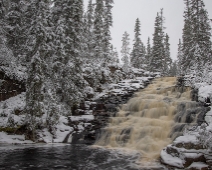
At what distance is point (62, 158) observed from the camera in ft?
41.1

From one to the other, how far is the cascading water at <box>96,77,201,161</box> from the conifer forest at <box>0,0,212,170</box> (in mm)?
70

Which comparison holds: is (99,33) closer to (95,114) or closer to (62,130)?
(95,114)

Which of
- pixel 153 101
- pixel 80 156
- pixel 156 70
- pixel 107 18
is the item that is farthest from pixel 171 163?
pixel 156 70

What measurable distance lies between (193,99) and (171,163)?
1030 cm

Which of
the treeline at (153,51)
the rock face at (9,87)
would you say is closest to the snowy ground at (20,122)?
the rock face at (9,87)

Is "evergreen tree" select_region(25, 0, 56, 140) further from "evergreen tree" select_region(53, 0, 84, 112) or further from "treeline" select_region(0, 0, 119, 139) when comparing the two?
"evergreen tree" select_region(53, 0, 84, 112)

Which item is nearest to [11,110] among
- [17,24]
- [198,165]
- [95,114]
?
[95,114]

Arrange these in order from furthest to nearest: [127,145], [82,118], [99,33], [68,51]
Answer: [99,33]
[68,51]
[82,118]
[127,145]

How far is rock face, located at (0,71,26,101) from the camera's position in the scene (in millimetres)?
19000

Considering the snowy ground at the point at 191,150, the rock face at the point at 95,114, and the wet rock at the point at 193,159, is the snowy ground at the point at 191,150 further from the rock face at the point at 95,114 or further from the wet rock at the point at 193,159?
the rock face at the point at 95,114

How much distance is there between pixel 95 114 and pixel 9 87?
7.99 m

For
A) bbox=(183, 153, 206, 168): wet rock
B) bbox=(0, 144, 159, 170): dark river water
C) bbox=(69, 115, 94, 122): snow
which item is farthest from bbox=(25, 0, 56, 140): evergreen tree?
bbox=(183, 153, 206, 168): wet rock

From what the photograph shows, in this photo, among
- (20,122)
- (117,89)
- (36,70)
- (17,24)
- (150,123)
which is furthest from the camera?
(117,89)

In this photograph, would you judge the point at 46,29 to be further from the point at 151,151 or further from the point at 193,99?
the point at 193,99
